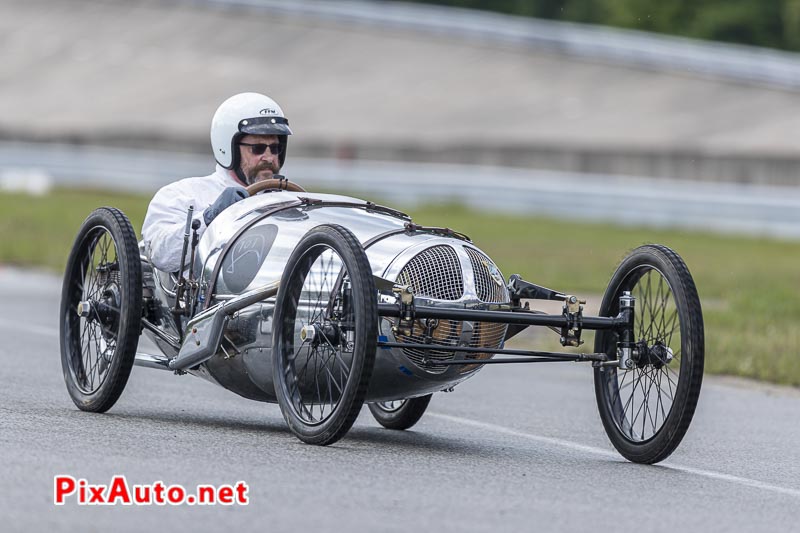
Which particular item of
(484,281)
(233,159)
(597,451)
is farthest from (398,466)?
(233,159)

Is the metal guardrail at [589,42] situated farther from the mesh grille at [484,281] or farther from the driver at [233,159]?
the mesh grille at [484,281]

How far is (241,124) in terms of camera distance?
8906 mm

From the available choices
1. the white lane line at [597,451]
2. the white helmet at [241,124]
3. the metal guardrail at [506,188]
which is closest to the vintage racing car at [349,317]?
the white lane line at [597,451]

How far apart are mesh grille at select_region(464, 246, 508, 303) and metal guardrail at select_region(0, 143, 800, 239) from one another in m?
20.3

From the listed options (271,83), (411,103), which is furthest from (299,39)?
(411,103)

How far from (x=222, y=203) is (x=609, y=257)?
15.1 m

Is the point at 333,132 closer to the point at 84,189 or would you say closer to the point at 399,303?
the point at 84,189

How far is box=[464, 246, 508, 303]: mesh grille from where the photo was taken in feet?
24.8

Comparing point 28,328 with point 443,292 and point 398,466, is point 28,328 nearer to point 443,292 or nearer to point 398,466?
point 443,292

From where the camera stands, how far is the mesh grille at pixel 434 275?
7.40 metres

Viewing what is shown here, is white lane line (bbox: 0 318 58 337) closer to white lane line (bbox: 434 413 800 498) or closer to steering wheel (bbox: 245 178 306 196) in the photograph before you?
white lane line (bbox: 434 413 800 498)

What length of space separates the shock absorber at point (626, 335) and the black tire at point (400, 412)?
1289mm

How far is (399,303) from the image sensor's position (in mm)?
7109

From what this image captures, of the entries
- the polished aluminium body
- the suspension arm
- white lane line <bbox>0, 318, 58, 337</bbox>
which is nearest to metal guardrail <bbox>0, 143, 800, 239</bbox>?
white lane line <bbox>0, 318, 58, 337</bbox>
